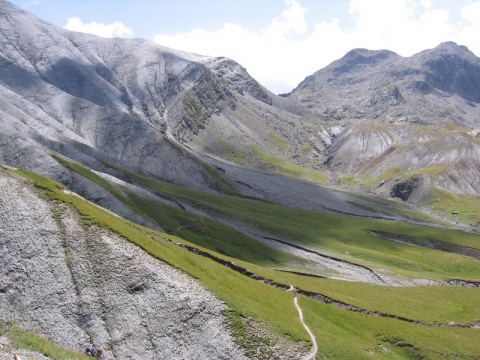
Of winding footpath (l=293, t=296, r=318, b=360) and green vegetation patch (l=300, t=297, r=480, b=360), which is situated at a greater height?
winding footpath (l=293, t=296, r=318, b=360)

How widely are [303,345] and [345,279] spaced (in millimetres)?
52476

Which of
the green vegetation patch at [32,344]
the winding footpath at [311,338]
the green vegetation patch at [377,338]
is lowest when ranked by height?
the green vegetation patch at [377,338]

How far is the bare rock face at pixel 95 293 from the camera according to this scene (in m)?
45.9

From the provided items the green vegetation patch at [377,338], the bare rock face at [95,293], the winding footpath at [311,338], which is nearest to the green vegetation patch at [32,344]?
the bare rock face at [95,293]

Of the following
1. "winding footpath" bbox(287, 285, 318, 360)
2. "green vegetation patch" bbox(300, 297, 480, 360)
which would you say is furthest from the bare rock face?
"green vegetation patch" bbox(300, 297, 480, 360)

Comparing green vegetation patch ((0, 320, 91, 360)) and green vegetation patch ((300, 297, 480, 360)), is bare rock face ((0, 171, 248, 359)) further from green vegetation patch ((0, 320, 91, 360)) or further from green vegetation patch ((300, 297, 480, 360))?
green vegetation patch ((300, 297, 480, 360))

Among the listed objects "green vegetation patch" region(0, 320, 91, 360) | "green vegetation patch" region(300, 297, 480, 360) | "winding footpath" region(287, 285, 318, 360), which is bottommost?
"green vegetation patch" region(300, 297, 480, 360)

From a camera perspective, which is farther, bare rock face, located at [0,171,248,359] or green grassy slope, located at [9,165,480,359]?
green grassy slope, located at [9,165,480,359]

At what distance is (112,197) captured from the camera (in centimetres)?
10956

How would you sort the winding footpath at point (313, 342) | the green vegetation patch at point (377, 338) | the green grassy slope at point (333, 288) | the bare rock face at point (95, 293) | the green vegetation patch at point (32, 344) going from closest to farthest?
1. the green vegetation patch at point (32, 344)
2. the bare rock face at point (95, 293)
3. the winding footpath at point (313, 342)
4. the green vegetation patch at point (377, 338)
5. the green grassy slope at point (333, 288)

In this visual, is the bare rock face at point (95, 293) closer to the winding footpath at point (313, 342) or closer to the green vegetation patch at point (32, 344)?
the green vegetation patch at point (32, 344)

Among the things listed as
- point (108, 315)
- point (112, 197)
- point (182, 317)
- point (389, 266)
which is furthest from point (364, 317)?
point (112, 197)

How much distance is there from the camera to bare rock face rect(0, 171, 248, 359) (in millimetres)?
45906

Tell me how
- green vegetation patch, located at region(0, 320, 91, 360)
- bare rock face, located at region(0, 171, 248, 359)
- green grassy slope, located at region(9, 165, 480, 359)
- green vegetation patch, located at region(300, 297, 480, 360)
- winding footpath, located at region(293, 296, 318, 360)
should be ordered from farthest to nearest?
1. green grassy slope, located at region(9, 165, 480, 359)
2. green vegetation patch, located at region(300, 297, 480, 360)
3. winding footpath, located at region(293, 296, 318, 360)
4. bare rock face, located at region(0, 171, 248, 359)
5. green vegetation patch, located at region(0, 320, 91, 360)
